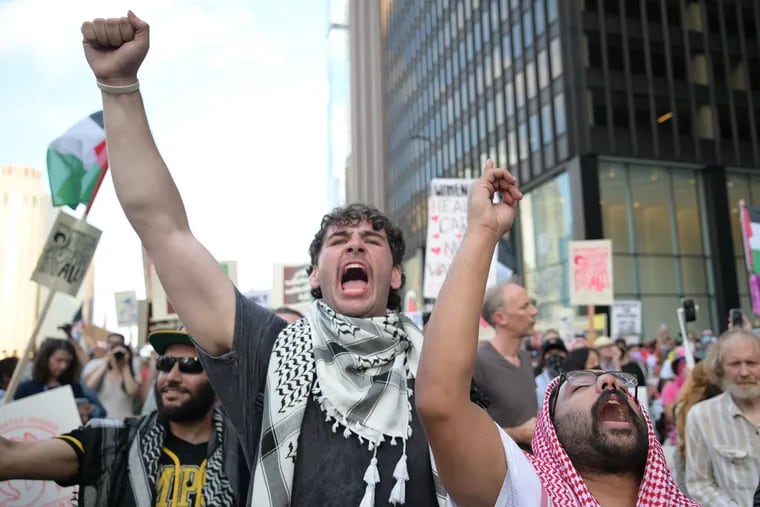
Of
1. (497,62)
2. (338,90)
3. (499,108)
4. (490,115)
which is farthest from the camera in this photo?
(338,90)

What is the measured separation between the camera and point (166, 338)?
2834 millimetres

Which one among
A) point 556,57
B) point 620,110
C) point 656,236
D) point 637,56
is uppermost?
point 637,56

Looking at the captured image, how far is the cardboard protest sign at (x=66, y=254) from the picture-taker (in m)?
5.31

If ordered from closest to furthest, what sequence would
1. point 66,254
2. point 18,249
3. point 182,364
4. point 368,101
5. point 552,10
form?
point 182,364 → point 66,254 → point 552,10 → point 368,101 → point 18,249

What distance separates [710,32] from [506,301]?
2820 cm

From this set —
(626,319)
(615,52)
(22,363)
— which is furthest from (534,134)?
(22,363)

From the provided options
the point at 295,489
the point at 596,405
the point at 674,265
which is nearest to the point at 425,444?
the point at 295,489

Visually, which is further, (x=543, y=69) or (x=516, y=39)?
(x=516, y=39)

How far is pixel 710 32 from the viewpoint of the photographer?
27.6 meters

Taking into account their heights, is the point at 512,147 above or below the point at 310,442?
above

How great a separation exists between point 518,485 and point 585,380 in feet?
2.01

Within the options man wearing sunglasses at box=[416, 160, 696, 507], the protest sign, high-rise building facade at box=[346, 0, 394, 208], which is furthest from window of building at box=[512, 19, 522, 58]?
man wearing sunglasses at box=[416, 160, 696, 507]

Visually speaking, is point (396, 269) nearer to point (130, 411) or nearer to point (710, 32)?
point (130, 411)

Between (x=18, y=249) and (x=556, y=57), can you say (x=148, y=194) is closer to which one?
(x=556, y=57)
